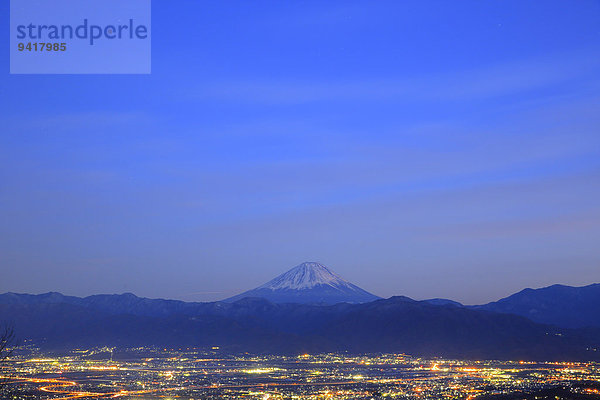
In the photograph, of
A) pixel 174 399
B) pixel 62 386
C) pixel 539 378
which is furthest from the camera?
pixel 539 378

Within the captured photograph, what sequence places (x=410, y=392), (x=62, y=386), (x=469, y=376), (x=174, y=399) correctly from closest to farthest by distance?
1. (x=174, y=399)
2. (x=410, y=392)
3. (x=62, y=386)
4. (x=469, y=376)

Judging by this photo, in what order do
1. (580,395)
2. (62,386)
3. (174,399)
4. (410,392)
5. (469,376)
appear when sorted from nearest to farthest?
1. (580,395)
2. (174,399)
3. (410,392)
4. (62,386)
5. (469,376)

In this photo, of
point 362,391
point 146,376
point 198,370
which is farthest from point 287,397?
point 198,370

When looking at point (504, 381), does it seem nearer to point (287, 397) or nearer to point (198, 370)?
point (287, 397)

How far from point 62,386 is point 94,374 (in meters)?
37.5

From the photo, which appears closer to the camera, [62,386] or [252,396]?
[252,396]

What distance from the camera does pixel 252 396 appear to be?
125375 millimetres

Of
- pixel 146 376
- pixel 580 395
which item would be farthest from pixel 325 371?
pixel 580 395

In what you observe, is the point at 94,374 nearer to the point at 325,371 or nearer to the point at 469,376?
the point at 325,371

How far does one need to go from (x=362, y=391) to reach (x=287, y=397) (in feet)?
62.3

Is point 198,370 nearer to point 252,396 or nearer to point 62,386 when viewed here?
point 62,386

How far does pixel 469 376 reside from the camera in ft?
574

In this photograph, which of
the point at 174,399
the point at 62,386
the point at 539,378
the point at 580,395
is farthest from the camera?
the point at 539,378

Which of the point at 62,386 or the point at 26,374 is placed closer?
the point at 62,386
